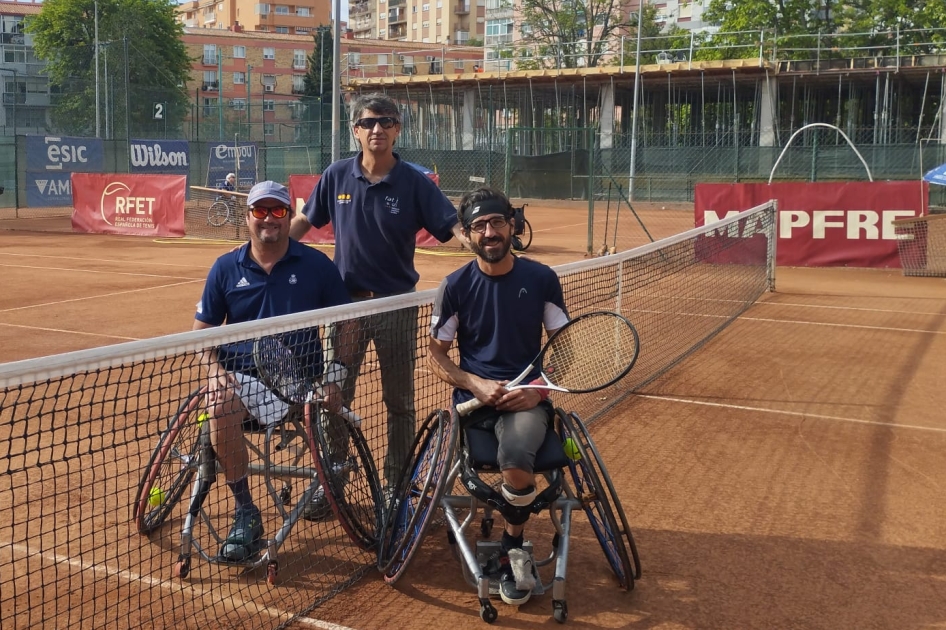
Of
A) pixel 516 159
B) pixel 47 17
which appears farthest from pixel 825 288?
pixel 47 17

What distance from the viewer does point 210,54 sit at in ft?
311

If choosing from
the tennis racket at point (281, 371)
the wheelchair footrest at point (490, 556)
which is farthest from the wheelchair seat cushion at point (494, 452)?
the tennis racket at point (281, 371)

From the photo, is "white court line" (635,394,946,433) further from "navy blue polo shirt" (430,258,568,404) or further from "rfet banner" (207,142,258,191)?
"rfet banner" (207,142,258,191)

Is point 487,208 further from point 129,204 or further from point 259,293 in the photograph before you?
point 129,204

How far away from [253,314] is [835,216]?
14.0 metres

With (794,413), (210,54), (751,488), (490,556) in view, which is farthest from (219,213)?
(210,54)

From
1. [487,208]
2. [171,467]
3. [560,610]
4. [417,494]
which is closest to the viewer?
[560,610]

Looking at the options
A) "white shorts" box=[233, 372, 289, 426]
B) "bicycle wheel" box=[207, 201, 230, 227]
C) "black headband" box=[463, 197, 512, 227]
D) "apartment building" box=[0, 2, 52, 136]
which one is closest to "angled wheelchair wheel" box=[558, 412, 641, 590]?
"black headband" box=[463, 197, 512, 227]

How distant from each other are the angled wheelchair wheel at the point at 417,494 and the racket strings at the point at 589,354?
1.61ft

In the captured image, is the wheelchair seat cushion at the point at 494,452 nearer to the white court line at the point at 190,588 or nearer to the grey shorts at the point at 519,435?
the grey shorts at the point at 519,435

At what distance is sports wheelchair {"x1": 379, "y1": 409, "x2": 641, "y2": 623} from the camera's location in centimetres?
403

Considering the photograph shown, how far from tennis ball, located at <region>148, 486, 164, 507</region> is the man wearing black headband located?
1.38 metres

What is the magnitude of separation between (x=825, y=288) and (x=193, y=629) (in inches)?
487

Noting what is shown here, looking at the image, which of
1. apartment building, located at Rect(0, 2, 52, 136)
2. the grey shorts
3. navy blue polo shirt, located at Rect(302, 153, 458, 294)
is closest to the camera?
the grey shorts
